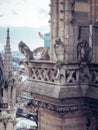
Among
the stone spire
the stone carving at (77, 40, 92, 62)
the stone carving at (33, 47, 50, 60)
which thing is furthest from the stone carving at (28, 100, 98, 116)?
the stone spire

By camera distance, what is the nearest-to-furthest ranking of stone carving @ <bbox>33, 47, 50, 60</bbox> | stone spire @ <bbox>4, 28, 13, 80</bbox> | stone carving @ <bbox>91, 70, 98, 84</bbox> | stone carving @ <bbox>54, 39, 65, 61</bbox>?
stone carving @ <bbox>54, 39, 65, 61</bbox> → stone carving @ <bbox>91, 70, 98, 84</bbox> → stone carving @ <bbox>33, 47, 50, 60</bbox> → stone spire @ <bbox>4, 28, 13, 80</bbox>

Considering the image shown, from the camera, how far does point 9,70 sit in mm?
49094

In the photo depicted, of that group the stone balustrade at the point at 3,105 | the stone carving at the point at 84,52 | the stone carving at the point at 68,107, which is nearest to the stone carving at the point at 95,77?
the stone carving at the point at 84,52

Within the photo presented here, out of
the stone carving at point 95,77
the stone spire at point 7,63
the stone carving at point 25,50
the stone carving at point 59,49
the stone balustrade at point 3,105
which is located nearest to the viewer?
the stone carving at point 59,49

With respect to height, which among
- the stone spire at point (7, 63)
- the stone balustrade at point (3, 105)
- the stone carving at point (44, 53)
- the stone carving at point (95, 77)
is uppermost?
the stone carving at point (44, 53)

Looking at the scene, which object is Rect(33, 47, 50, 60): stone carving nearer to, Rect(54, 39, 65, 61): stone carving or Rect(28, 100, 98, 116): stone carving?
Rect(28, 100, 98, 116): stone carving

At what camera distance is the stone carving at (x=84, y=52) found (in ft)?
27.6

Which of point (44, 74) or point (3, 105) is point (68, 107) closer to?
point (44, 74)

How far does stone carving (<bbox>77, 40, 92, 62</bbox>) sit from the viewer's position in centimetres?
840

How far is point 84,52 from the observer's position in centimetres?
841

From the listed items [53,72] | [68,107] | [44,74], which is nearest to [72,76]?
[53,72]

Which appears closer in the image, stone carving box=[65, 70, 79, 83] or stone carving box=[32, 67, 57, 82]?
stone carving box=[65, 70, 79, 83]

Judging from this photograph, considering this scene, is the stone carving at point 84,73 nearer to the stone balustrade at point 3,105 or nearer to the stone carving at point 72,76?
the stone carving at point 72,76

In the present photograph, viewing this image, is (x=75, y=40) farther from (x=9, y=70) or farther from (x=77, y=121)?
(x=9, y=70)
